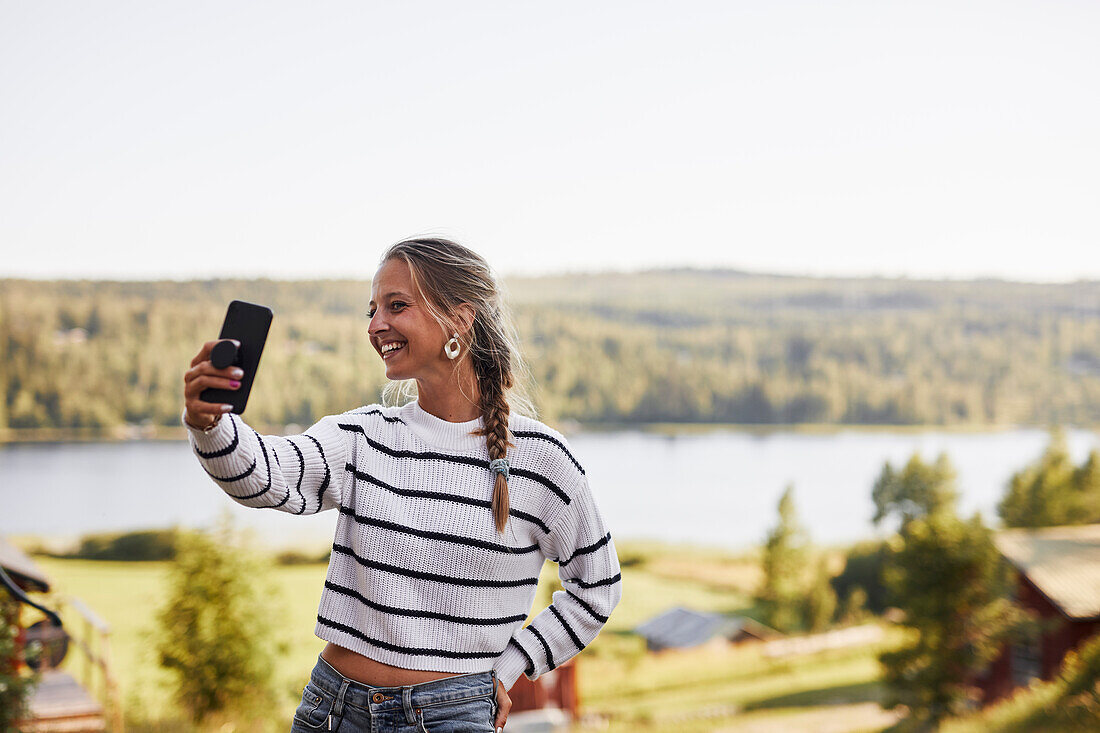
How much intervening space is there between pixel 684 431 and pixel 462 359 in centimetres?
1834

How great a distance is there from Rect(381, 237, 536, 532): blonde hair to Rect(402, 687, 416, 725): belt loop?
0.28m

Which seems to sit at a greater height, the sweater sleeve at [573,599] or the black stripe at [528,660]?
the sweater sleeve at [573,599]

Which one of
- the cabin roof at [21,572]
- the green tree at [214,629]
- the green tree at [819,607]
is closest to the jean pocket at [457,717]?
the cabin roof at [21,572]

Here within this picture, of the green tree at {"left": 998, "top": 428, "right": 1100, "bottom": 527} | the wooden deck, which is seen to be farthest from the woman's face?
the green tree at {"left": 998, "top": 428, "right": 1100, "bottom": 527}

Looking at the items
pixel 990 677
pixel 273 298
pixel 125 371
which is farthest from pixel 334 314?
pixel 990 677

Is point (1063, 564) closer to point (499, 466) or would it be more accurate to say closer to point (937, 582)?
point (937, 582)

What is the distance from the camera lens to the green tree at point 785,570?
16391 millimetres

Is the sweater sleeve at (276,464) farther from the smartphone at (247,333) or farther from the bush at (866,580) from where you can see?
the bush at (866,580)

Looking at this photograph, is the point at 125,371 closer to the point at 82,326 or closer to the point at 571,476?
the point at 82,326

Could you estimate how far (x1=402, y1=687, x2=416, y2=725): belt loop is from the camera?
52.7 inches

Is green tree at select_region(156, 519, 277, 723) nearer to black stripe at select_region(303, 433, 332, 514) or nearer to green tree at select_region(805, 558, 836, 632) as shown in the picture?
black stripe at select_region(303, 433, 332, 514)

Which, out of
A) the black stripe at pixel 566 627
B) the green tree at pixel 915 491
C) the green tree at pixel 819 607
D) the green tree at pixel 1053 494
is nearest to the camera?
the black stripe at pixel 566 627

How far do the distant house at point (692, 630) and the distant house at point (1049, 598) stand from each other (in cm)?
494

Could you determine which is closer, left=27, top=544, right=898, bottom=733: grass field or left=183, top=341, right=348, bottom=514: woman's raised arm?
left=183, top=341, right=348, bottom=514: woman's raised arm
